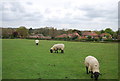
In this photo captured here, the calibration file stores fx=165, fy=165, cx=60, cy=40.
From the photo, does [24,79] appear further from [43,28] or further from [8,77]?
[43,28]

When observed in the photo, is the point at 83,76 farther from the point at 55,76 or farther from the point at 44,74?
the point at 44,74

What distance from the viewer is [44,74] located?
9.27 meters

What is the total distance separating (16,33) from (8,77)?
99041 millimetres

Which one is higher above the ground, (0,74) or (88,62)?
(88,62)

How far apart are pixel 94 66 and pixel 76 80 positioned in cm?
113

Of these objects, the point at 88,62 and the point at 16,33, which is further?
the point at 16,33

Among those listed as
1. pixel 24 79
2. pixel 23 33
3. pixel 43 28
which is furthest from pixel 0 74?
pixel 43 28

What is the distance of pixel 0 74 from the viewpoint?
9.29 metres

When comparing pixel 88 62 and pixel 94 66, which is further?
pixel 88 62

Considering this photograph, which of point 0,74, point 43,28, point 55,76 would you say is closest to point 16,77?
point 0,74

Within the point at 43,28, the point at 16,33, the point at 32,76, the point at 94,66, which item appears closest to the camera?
the point at 94,66

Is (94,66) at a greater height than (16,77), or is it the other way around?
(94,66)

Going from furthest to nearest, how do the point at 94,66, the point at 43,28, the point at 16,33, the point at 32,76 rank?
1. the point at 43,28
2. the point at 16,33
3. the point at 32,76
4. the point at 94,66

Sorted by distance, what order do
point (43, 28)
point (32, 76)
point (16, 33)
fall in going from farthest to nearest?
1. point (43, 28)
2. point (16, 33)
3. point (32, 76)
